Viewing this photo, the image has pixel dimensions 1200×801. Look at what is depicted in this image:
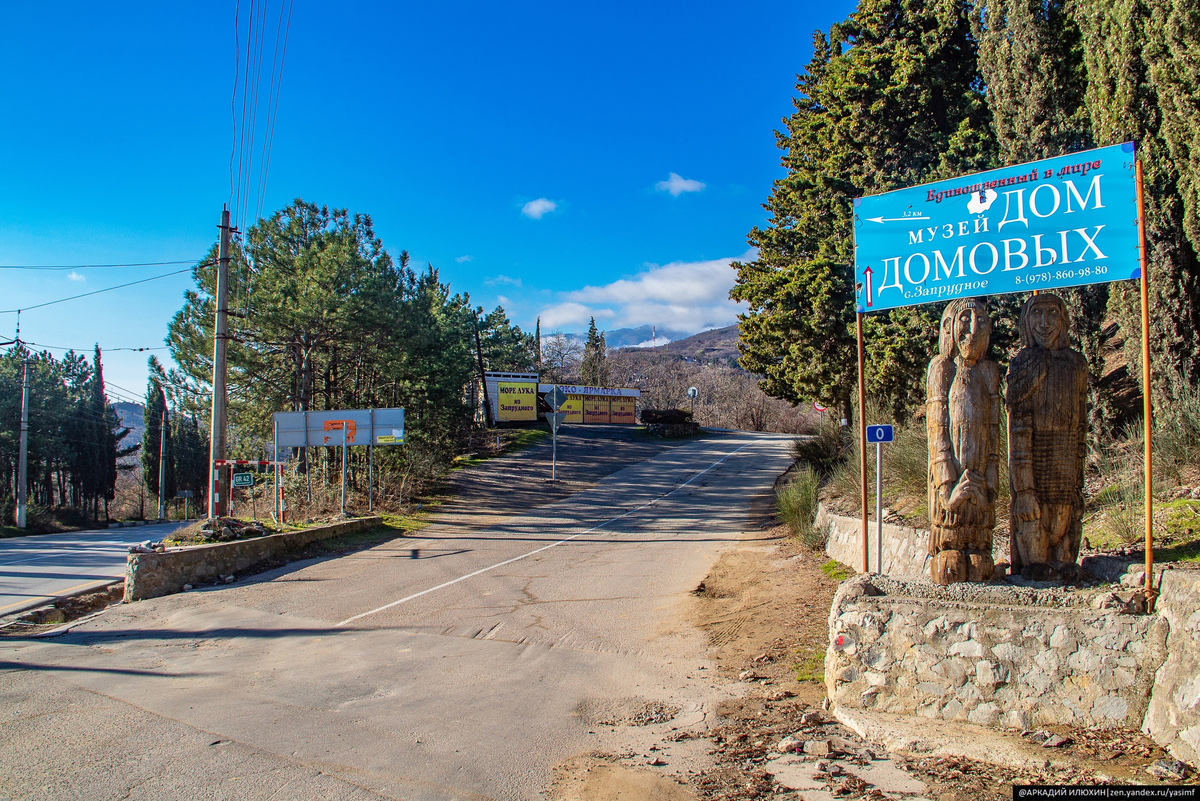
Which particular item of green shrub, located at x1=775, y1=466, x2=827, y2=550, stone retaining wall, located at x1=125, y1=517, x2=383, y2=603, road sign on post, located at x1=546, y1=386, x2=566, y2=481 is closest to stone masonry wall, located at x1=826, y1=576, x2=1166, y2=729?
green shrub, located at x1=775, y1=466, x2=827, y2=550

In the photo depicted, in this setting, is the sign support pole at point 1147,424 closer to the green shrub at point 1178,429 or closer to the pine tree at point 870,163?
the green shrub at point 1178,429

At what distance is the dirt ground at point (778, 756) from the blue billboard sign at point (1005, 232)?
137 inches

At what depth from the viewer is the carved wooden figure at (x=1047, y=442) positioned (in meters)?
5.16

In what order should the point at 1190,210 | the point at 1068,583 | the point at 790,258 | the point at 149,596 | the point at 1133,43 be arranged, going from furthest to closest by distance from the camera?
1. the point at 790,258
2. the point at 149,596
3. the point at 1133,43
4. the point at 1190,210
5. the point at 1068,583

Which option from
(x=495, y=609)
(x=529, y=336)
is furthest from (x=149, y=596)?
(x=529, y=336)


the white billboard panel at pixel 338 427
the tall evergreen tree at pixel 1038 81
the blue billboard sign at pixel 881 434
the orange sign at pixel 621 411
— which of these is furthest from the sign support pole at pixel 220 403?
the orange sign at pixel 621 411

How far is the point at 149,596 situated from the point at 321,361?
1387 cm

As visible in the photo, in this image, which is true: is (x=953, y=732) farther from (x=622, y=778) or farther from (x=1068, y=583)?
(x=622, y=778)

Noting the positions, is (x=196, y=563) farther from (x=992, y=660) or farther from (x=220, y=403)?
(x=992, y=660)

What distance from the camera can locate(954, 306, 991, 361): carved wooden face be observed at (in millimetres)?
5348

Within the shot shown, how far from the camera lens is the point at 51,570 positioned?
575 inches

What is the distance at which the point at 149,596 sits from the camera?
35.4ft

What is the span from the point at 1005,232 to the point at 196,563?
1267 centimetres

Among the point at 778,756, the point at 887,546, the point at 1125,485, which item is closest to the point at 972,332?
the point at 778,756
